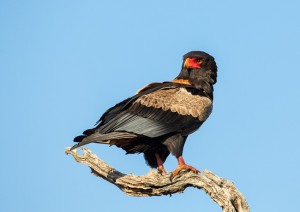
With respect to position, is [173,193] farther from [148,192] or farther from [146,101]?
[146,101]

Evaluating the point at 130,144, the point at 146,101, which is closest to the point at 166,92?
the point at 146,101

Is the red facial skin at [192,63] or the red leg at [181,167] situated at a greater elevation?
the red facial skin at [192,63]

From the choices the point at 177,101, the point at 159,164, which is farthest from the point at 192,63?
the point at 159,164

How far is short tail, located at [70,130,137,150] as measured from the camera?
10000 millimetres

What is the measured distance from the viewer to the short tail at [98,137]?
1000 centimetres

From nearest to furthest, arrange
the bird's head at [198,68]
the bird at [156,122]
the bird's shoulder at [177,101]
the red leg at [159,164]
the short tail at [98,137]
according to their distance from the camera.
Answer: the short tail at [98,137], the bird at [156,122], the bird's shoulder at [177,101], the red leg at [159,164], the bird's head at [198,68]

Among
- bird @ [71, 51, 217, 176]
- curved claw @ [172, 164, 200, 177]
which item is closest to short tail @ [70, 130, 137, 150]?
bird @ [71, 51, 217, 176]

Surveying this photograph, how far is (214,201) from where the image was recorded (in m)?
9.55

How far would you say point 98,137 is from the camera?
10078mm

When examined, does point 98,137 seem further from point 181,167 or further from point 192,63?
point 192,63

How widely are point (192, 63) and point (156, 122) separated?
1825 mm

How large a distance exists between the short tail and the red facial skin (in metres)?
2.26

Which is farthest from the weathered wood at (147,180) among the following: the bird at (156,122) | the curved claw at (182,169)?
the bird at (156,122)

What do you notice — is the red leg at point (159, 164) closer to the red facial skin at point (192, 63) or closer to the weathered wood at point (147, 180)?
the weathered wood at point (147, 180)
